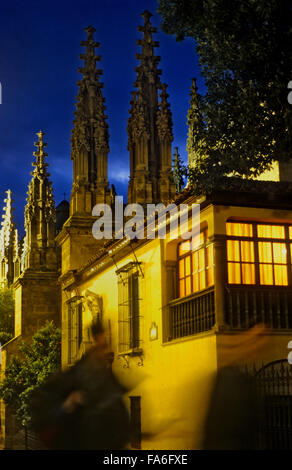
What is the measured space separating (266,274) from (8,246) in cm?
3872

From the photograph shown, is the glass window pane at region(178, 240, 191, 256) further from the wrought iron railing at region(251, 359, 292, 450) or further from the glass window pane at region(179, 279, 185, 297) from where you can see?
the wrought iron railing at region(251, 359, 292, 450)

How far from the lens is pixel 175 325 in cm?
1708

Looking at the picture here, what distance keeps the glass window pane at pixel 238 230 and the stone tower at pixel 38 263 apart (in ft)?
71.8

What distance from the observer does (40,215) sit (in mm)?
39125

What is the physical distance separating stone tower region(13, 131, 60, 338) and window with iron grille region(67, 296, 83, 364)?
11229 millimetres

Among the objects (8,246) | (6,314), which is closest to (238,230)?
(6,314)

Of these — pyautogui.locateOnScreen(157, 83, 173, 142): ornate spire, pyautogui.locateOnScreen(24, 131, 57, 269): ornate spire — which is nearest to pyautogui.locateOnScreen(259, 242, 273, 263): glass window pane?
pyautogui.locateOnScreen(157, 83, 173, 142): ornate spire

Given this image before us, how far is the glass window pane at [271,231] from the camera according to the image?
1591 centimetres

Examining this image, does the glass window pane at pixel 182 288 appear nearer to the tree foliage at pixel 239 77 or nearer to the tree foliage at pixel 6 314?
the tree foliage at pixel 239 77

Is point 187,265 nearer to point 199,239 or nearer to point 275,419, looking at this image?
point 199,239

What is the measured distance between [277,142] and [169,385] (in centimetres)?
643

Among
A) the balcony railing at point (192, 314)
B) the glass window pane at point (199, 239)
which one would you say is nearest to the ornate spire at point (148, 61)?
the glass window pane at point (199, 239)
